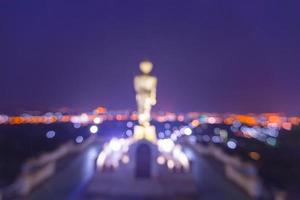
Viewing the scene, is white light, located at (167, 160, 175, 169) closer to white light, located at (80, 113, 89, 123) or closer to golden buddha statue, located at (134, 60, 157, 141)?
golden buddha statue, located at (134, 60, 157, 141)

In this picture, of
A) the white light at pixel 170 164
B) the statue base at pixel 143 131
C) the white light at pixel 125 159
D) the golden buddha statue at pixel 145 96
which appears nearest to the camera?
the white light at pixel 170 164

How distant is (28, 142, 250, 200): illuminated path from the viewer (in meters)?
13.8

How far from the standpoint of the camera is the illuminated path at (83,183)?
13.8 m

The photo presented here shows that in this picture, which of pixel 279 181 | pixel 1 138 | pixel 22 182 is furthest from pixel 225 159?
pixel 1 138

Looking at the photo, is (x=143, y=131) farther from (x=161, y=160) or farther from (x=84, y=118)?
(x=84, y=118)

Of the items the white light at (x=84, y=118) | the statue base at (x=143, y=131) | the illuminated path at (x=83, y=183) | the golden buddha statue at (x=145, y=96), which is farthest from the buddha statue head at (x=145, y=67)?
the white light at (x=84, y=118)

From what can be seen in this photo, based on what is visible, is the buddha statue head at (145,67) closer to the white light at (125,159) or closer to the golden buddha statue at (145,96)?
the golden buddha statue at (145,96)

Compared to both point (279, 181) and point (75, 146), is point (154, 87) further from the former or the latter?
point (279, 181)

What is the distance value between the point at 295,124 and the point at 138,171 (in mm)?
49928

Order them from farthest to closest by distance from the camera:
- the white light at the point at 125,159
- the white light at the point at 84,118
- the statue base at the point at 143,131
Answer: the white light at the point at 84,118
the statue base at the point at 143,131
the white light at the point at 125,159

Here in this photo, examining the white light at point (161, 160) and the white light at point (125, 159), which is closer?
the white light at point (125, 159)

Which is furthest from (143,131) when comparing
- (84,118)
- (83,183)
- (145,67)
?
(84,118)

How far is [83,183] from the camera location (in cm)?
1750

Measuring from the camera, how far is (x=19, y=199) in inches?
465
